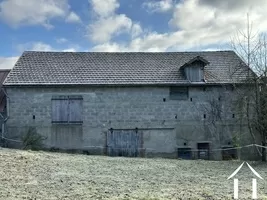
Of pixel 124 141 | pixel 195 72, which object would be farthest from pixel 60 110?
pixel 195 72

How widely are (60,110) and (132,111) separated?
4140 millimetres

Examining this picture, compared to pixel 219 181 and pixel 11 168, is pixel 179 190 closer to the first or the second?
pixel 219 181

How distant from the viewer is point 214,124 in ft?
69.6

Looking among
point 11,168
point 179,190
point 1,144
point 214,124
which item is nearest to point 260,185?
point 179,190

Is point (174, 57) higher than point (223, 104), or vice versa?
point (174, 57)

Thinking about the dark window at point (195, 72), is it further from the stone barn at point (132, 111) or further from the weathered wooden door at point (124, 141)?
the weathered wooden door at point (124, 141)

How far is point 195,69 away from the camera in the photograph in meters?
21.5

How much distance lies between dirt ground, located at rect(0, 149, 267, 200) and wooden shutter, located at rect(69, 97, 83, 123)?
6.05m

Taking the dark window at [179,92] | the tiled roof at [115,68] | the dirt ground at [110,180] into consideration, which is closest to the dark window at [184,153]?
the dark window at [179,92]

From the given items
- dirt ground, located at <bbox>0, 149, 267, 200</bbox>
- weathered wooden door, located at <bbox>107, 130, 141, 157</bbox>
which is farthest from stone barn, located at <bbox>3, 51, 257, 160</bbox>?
dirt ground, located at <bbox>0, 149, 267, 200</bbox>

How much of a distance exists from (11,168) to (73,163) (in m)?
2.65

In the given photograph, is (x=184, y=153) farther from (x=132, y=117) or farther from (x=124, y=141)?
(x=132, y=117)

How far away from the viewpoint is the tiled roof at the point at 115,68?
2108 centimetres

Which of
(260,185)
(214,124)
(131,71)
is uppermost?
(131,71)
